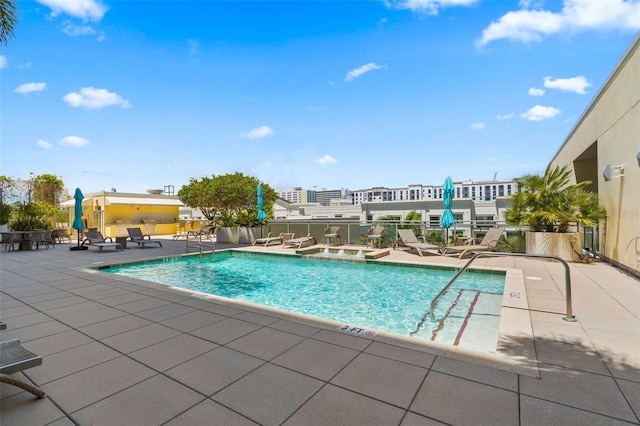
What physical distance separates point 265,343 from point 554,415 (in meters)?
2.21

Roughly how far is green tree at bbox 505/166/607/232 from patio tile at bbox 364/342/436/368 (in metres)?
6.80

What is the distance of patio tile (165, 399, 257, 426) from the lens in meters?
1.86

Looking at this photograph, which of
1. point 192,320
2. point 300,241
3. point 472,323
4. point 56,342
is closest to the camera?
point 56,342

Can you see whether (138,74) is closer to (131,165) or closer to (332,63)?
(332,63)

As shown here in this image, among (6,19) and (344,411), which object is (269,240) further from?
(344,411)

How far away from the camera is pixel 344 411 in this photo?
6.40 feet

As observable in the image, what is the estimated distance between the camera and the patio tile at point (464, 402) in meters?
1.85

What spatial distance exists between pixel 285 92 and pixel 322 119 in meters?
3.66

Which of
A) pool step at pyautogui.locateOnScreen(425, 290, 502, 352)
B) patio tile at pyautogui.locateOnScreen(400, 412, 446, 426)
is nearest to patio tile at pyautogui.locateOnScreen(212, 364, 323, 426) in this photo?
patio tile at pyautogui.locateOnScreen(400, 412, 446, 426)

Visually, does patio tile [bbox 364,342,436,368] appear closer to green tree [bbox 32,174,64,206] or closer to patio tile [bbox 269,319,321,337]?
patio tile [bbox 269,319,321,337]

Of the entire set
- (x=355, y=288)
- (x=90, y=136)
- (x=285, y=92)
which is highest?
(x=285, y=92)

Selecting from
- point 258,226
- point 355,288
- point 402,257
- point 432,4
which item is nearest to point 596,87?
point 432,4

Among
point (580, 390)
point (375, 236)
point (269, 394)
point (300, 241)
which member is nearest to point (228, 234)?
point (300, 241)

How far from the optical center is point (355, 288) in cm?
655
